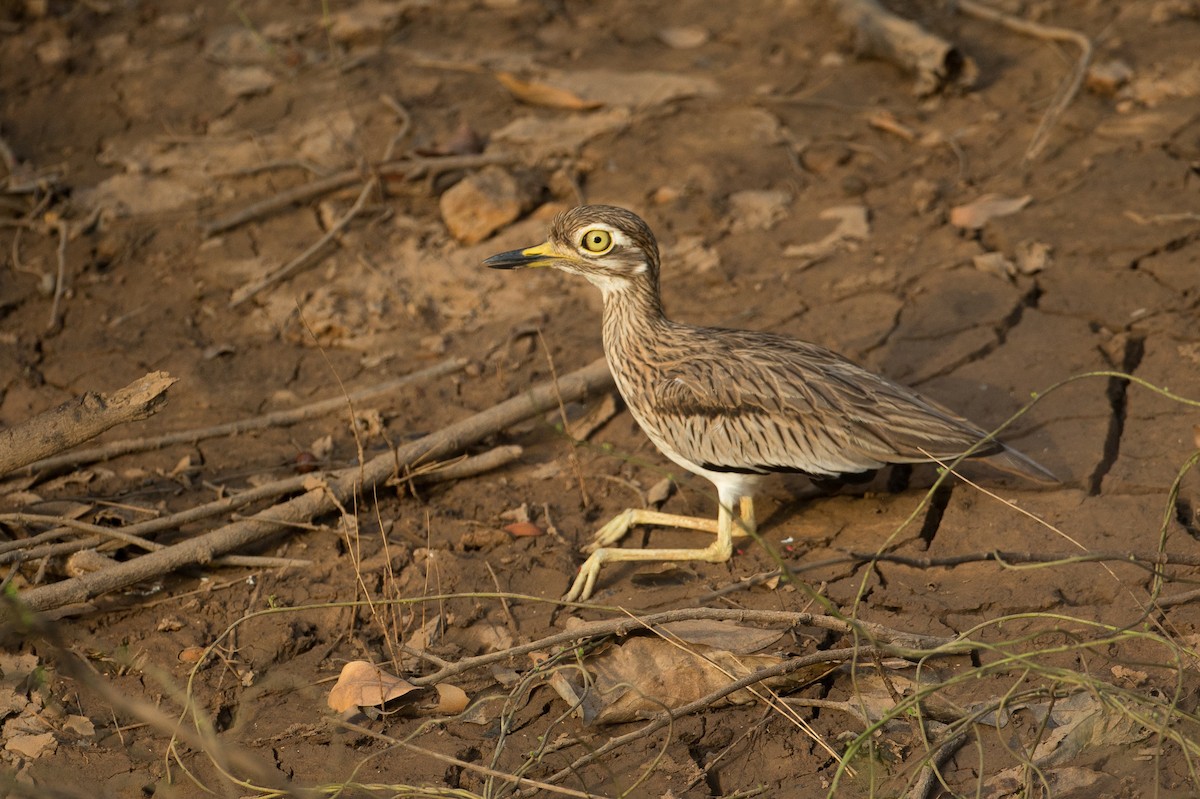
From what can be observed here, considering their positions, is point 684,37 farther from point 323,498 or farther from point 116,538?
point 116,538

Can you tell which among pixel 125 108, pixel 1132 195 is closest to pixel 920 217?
pixel 1132 195

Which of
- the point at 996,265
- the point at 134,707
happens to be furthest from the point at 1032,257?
the point at 134,707

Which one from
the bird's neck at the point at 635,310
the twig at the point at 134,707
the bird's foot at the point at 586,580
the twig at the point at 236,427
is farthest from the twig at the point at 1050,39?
the twig at the point at 134,707

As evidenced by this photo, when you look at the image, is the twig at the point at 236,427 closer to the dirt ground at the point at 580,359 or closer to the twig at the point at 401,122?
the dirt ground at the point at 580,359

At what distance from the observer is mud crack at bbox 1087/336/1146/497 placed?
12.0 ft

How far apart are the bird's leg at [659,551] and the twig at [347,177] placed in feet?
7.63

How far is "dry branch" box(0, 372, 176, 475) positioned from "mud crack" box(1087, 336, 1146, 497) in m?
2.73

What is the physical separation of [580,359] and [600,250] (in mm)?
851

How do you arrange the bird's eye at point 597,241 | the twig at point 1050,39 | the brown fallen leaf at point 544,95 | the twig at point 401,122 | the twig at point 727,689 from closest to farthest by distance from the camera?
the twig at point 727,689
the bird's eye at point 597,241
the twig at point 1050,39
the twig at point 401,122
the brown fallen leaf at point 544,95

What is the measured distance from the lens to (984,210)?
16.1ft

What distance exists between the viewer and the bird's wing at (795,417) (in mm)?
3451

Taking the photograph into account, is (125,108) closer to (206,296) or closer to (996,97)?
(206,296)

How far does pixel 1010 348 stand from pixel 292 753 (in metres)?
2.82

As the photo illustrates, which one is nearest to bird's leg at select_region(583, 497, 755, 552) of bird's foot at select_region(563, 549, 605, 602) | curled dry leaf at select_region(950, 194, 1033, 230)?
bird's foot at select_region(563, 549, 605, 602)
